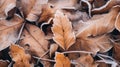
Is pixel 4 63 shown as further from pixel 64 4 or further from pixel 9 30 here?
pixel 64 4

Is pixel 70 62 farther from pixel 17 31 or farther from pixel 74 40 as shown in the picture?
pixel 17 31

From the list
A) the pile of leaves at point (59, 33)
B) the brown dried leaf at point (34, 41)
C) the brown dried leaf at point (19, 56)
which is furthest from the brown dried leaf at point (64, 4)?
the brown dried leaf at point (19, 56)

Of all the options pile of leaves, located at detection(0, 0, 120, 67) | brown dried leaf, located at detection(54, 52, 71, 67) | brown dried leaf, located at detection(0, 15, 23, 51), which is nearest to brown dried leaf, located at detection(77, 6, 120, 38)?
pile of leaves, located at detection(0, 0, 120, 67)

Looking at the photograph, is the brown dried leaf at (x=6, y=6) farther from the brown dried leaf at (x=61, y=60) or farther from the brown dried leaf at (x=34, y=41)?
the brown dried leaf at (x=61, y=60)

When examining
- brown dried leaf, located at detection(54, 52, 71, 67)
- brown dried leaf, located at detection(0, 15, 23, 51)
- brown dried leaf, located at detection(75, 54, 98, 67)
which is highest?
brown dried leaf, located at detection(0, 15, 23, 51)

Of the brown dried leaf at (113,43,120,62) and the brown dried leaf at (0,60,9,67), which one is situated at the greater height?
the brown dried leaf at (113,43,120,62)

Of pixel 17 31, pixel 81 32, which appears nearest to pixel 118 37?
pixel 81 32

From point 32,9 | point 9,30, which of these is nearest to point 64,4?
point 32,9

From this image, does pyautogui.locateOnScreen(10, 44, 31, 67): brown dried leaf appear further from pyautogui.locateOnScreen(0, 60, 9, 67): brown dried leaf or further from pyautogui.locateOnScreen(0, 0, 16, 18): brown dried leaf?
pyautogui.locateOnScreen(0, 0, 16, 18): brown dried leaf
